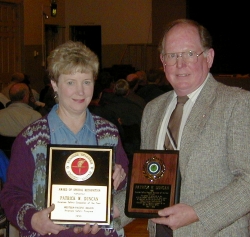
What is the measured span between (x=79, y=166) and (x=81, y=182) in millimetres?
72

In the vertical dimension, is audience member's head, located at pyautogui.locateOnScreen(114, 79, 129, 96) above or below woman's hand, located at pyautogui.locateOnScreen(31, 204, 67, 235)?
above

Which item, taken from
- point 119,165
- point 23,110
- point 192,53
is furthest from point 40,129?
point 23,110

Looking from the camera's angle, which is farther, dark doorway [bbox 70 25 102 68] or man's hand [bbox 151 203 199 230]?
dark doorway [bbox 70 25 102 68]

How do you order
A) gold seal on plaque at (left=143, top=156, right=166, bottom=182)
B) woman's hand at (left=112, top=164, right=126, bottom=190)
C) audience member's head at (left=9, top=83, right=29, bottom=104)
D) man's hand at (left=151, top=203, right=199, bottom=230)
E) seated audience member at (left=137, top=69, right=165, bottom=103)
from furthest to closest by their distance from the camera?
seated audience member at (left=137, top=69, right=165, bottom=103)
audience member's head at (left=9, top=83, right=29, bottom=104)
woman's hand at (left=112, top=164, right=126, bottom=190)
gold seal on plaque at (left=143, top=156, right=166, bottom=182)
man's hand at (left=151, top=203, right=199, bottom=230)

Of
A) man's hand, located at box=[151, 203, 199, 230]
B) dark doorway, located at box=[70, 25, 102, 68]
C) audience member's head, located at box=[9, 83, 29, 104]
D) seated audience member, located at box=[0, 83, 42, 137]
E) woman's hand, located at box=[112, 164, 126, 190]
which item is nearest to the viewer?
man's hand, located at box=[151, 203, 199, 230]

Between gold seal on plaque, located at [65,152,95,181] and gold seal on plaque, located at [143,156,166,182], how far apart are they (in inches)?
9.4

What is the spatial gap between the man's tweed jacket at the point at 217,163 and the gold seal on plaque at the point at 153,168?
0.12 meters

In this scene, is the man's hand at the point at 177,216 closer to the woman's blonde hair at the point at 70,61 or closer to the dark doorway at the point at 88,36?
the woman's blonde hair at the point at 70,61

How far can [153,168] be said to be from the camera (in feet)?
7.61

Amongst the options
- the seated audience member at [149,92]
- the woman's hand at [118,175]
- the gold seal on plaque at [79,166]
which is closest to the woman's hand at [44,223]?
the gold seal on plaque at [79,166]

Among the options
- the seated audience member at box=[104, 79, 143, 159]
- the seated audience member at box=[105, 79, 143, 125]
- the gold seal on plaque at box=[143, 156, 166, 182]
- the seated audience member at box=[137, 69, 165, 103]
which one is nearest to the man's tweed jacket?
the gold seal on plaque at box=[143, 156, 166, 182]

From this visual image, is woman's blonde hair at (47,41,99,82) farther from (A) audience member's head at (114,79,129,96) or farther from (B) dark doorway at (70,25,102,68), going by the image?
(B) dark doorway at (70,25,102,68)

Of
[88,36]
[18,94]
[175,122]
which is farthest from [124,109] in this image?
[88,36]

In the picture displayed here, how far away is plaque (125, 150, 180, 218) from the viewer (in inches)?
90.3
